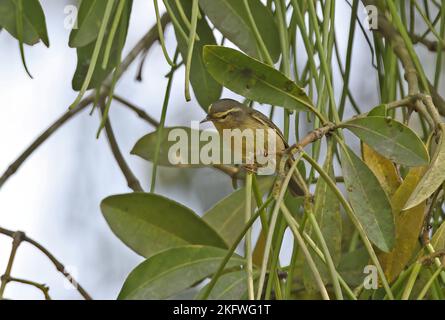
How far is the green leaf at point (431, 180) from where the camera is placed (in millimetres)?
1065

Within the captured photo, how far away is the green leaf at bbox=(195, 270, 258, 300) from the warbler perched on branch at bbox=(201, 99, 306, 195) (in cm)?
16

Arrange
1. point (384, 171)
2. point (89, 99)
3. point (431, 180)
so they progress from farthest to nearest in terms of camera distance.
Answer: point (89, 99) → point (384, 171) → point (431, 180)

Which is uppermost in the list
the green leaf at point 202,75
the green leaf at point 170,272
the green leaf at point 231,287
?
the green leaf at point 202,75

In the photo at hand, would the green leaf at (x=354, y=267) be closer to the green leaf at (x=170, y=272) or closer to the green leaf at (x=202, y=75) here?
the green leaf at (x=170, y=272)

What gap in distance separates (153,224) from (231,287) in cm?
20

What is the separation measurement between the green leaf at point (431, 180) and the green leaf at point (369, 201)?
5 cm

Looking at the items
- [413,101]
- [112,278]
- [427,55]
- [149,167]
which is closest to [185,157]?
[413,101]

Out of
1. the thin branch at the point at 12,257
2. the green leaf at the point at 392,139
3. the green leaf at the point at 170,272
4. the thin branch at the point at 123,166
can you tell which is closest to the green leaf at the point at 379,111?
the green leaf at the point at 392,139

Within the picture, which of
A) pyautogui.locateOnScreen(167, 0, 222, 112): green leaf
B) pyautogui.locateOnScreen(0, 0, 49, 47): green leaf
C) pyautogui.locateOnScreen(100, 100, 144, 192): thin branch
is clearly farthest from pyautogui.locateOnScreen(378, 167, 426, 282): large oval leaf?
pyautogui.locateOnScreen(100, 100, 144, 192): thin branch

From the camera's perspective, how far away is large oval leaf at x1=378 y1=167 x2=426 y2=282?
1.22 m

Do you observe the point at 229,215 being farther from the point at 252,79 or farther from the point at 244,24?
the point at 252,79

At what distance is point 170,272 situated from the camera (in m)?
1.18

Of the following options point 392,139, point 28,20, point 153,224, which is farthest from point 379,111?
point 28,20
